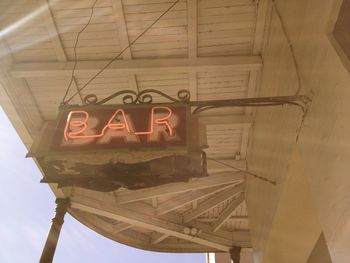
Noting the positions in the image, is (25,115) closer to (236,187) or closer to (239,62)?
(239,62)

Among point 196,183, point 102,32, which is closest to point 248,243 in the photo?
point 196,183

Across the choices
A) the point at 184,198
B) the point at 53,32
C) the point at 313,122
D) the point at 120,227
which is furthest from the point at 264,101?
the point at 120,227

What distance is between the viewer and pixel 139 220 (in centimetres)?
838

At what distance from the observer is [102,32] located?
5539mm

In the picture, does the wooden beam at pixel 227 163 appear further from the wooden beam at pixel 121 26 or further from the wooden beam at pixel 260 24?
the wooden beam at pixel 121 26

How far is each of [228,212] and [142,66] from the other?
4693mm

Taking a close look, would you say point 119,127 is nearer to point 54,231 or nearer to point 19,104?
point 19,104

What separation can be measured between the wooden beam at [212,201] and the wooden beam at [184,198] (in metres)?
0.27

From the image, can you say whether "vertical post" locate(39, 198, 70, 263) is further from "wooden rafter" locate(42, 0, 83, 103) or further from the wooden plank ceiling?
"wooden rafter" locate(42, 0, 83, 103)

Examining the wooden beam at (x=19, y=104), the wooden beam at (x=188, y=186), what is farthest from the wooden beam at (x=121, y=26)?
the wooden beam at (x=188, y=186)

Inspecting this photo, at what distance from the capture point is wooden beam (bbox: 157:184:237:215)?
841 centimetres

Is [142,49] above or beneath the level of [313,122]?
above

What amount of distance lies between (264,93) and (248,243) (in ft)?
17.5

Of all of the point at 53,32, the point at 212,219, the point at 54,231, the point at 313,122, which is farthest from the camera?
the point at 212,219
